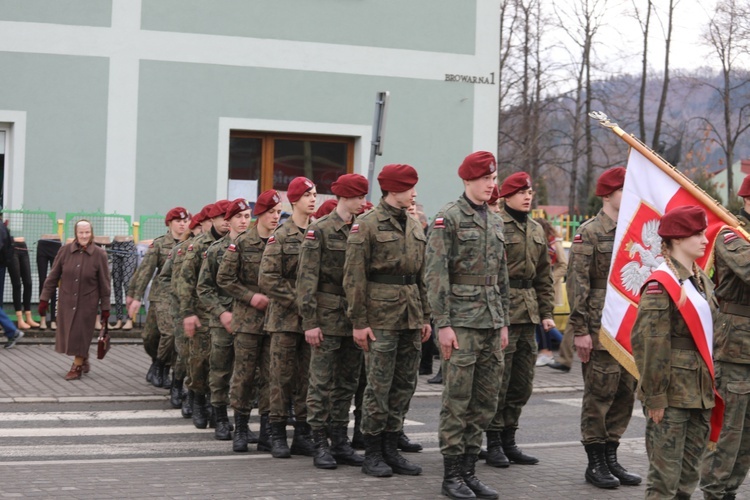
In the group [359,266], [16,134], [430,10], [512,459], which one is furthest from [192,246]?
[430,10]

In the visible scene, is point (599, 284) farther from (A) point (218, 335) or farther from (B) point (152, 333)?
(B) point (152, 333)

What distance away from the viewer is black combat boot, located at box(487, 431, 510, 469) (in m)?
8.40

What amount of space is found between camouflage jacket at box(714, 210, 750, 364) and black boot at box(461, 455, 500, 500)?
168cm

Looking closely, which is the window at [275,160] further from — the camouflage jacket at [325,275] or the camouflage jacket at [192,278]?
the camouflage jacket at [325,275]

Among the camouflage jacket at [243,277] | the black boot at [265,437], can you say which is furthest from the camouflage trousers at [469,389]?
the camouflage jacket at [243,277]

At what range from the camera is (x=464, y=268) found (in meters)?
7.56

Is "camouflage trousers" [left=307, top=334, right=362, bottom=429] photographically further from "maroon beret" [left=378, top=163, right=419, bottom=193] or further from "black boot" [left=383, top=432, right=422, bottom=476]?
"maroon beret" [left=378, top=163, right=419, bottom=193]

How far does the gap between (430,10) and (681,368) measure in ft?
53.5

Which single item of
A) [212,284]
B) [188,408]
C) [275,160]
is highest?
[275,160]

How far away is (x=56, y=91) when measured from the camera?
19562mm

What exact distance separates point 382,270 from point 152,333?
553 centimetres

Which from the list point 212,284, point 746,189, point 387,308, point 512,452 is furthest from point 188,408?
point 746,189

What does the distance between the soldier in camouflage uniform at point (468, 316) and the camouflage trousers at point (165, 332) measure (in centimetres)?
516

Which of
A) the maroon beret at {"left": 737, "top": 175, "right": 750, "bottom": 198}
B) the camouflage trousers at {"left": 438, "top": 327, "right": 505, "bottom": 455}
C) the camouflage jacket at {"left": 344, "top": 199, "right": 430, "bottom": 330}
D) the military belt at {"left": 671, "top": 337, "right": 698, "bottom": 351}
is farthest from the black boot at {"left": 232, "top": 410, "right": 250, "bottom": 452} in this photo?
the maroon beret at {"left": 737, "top": 175, "right": 750, "bottom": 198}
